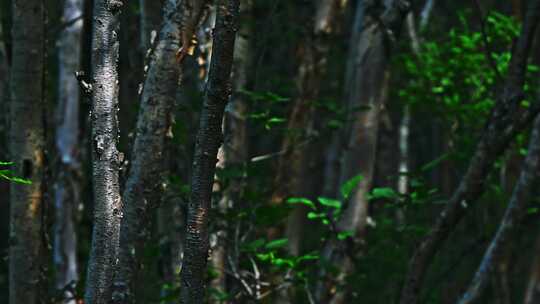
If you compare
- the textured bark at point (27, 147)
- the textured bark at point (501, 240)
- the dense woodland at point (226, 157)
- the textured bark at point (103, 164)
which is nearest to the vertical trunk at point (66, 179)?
the dense woodland at point (226, 157)

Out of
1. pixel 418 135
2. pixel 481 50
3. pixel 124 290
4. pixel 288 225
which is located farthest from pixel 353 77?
pixel 418 135

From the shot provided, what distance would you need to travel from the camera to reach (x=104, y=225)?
9.19ft

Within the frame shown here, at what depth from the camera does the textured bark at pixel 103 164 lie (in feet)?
9.18

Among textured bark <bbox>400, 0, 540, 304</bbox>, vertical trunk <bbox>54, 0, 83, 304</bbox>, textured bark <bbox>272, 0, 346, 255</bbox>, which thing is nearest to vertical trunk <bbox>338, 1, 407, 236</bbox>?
textured bark <bbox>272, 0, 346, 255</bbox>

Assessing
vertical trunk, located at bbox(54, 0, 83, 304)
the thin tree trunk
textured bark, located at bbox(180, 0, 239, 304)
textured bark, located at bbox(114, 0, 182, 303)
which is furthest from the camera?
vertical trunk, located at bbox(54, 0, 83, 304)

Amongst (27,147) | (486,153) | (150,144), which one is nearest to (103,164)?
(150,144)

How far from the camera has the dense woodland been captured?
9.25 ft

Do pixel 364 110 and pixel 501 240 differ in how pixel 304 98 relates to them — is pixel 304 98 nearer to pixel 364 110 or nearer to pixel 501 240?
pixel 364 110

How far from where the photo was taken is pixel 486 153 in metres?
4.62

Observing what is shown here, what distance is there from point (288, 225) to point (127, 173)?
11.8 ft

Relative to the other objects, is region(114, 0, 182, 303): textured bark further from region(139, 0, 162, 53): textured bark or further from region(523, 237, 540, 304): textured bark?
region(523, 237, 540, 304): textured bark

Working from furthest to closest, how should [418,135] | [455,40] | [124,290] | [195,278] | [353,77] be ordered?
[418,135], [455,40], [353,77], [124,290], [195,278]

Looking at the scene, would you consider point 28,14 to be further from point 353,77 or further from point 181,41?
point 353,77

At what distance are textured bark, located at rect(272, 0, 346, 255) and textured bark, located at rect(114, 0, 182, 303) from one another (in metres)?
3.01
